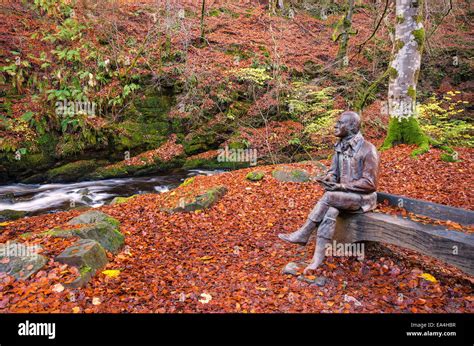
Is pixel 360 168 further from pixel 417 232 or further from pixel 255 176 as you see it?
pixel 255 176

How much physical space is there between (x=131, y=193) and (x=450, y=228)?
10444 millimetres

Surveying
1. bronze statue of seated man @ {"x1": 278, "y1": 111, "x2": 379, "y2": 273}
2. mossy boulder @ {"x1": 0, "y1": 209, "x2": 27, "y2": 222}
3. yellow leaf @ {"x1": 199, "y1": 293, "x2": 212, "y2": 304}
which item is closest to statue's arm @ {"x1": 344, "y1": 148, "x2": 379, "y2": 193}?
bronze statue of seated man @ {"x1": 278, "y1": 111, "x2": 379, "y2": 273}

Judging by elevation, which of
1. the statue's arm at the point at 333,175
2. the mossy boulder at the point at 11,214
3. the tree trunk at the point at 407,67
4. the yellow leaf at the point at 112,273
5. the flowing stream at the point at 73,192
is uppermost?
the tree trunk at the point at 407,67

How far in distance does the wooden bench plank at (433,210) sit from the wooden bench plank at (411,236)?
30.8 inches

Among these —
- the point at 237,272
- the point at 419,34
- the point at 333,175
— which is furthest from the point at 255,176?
the point at 419,34

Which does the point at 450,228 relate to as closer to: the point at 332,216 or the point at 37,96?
the point at 332,216

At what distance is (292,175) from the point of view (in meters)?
8.46

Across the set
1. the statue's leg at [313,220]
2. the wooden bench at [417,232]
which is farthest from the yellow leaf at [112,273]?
the wooden bench at [417,232]

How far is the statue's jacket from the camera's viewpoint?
391 cm

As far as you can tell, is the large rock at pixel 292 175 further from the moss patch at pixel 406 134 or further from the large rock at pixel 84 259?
the large rock at pixel 84 259

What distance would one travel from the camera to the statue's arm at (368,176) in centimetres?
390

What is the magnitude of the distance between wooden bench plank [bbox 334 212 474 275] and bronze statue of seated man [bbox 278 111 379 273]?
0.23 metres
